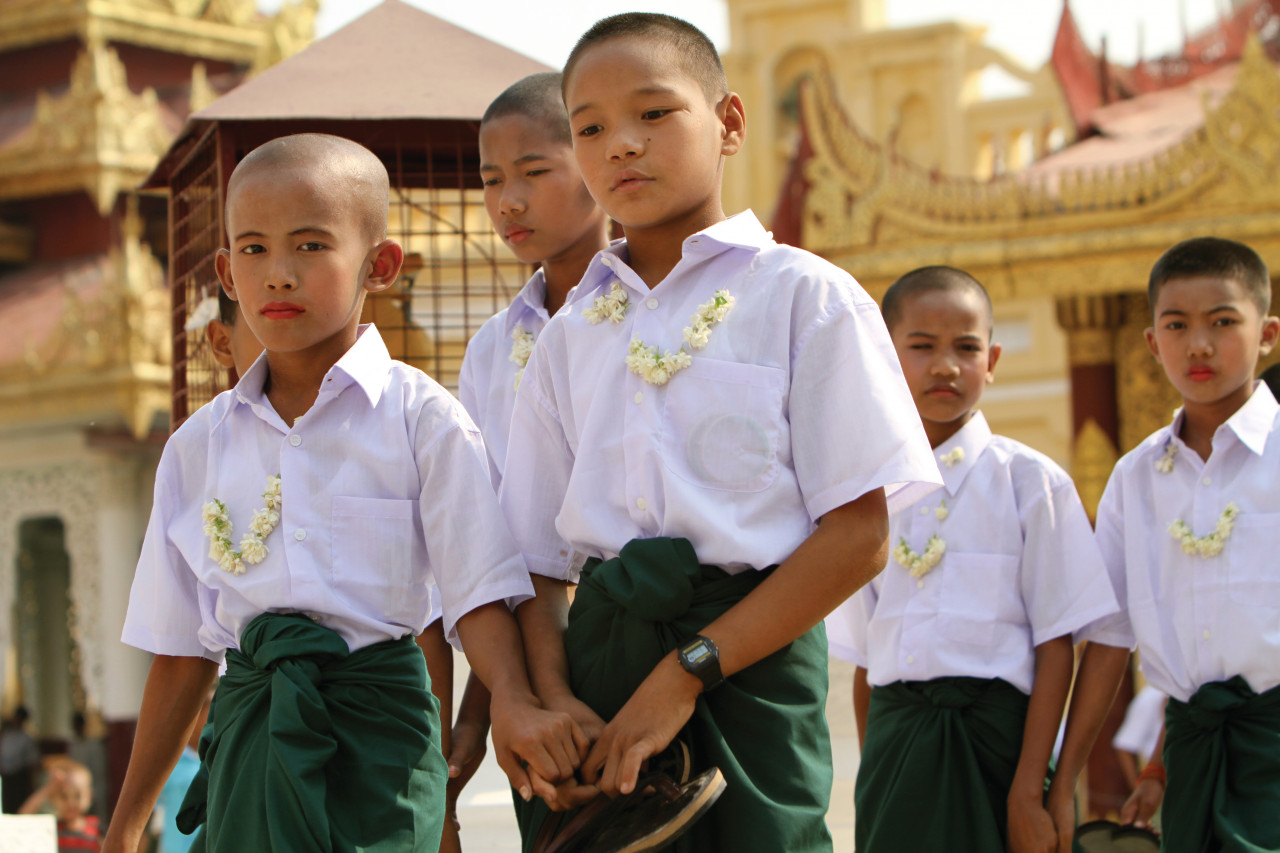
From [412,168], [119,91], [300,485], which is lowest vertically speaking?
[300,485]

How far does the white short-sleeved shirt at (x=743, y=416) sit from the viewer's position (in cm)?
185

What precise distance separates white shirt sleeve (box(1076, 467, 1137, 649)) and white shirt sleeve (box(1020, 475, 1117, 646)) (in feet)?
0.18

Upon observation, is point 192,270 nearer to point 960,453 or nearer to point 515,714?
point 960,453

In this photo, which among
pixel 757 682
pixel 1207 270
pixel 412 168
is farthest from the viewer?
pixel 412 168

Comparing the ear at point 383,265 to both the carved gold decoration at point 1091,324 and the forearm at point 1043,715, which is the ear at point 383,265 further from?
the carved gold decoration at point 1091,324

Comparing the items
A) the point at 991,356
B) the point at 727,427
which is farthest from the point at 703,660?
the point at 991,356

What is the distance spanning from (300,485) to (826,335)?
2.33ft

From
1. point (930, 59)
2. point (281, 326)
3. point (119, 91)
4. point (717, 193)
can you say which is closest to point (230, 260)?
point (281, 326)

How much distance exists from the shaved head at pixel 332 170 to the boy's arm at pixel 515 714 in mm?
562

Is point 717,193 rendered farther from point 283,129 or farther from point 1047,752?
point 283,129

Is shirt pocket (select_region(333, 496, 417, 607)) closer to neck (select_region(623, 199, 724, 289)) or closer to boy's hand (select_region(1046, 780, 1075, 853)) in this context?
neck (select_region(623, 199, 724, 289))

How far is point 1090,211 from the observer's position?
7586 mm

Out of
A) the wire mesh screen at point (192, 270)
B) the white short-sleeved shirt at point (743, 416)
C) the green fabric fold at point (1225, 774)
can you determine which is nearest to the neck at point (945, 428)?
the green fabric fold at point (1225, 774)

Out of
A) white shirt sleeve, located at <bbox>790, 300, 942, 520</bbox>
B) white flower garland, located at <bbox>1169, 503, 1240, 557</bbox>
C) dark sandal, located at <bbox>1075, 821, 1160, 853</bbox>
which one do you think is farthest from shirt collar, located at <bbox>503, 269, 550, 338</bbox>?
dark sandal, located at <bbox>1075, 821, 1160, 853</bbox>
